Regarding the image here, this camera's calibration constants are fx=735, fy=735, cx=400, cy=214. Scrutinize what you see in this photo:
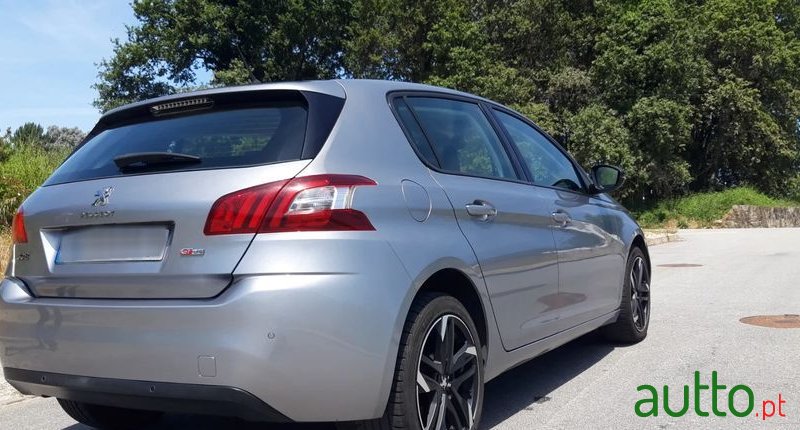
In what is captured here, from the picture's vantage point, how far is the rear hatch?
285 centimetres

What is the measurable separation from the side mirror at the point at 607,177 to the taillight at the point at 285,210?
10.2 ft

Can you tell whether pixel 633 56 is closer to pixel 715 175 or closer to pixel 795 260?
pixel 715 175

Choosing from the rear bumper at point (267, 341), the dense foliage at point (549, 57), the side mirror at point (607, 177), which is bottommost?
the rear bumper at point (267, 341)

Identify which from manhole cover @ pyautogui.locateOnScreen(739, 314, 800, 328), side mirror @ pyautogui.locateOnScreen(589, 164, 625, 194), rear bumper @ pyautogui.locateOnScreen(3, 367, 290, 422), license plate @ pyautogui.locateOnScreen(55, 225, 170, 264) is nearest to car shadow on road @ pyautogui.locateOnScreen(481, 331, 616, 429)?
side mirror @ pyautogui.locateOnScreen(589, 164, 625, 194)

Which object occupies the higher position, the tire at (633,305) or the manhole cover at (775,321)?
the tire at (633,305)

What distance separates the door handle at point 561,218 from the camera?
176 inches

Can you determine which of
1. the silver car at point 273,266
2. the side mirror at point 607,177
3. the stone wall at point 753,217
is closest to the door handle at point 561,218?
the silver car at point 273,266

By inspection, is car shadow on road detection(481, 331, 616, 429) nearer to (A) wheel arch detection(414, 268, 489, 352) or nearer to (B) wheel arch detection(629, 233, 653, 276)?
(A) wheel arch detection(414, 268, 489, 352)

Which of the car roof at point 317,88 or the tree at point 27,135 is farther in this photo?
the tree at point 27,135

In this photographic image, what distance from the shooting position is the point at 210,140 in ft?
10.5

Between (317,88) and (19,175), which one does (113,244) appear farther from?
(19,175)

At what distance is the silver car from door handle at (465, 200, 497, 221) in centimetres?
1

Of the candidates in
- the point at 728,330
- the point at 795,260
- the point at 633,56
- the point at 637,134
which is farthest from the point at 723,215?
the point at 728,330

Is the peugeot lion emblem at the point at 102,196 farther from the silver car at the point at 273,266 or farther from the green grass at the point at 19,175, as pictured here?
the green grass at the point at 19,175
